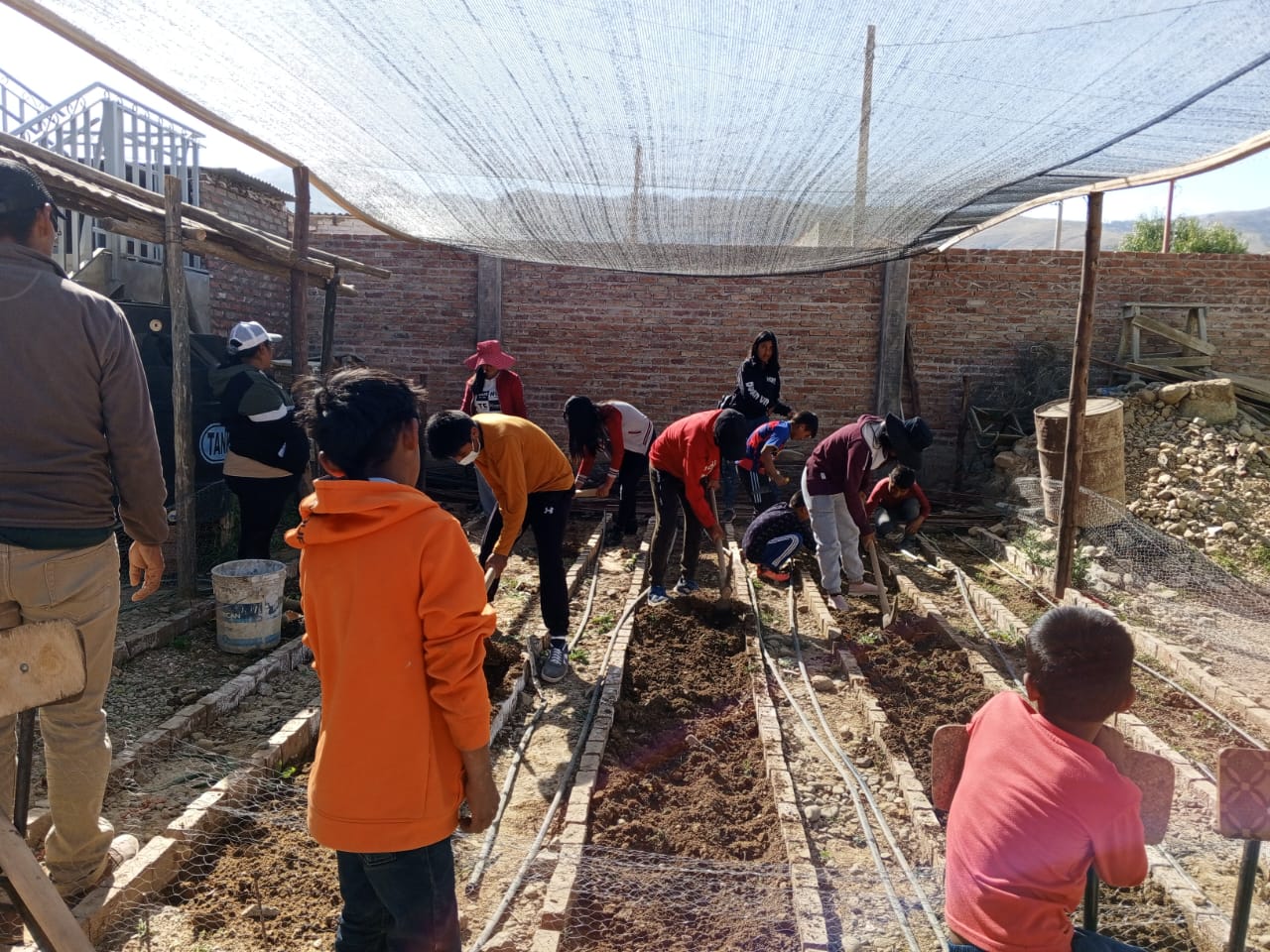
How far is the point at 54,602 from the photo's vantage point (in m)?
2.17

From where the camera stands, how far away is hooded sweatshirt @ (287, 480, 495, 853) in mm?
1618

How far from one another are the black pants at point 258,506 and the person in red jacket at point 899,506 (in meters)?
4.03

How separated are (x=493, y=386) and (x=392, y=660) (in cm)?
545

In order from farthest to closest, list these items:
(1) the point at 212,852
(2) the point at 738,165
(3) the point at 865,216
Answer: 1. (3) the point at 865,216
2. (2) the point at 738,165
3. (1) the point at 212,852

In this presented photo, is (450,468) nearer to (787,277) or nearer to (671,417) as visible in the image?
(671,417)

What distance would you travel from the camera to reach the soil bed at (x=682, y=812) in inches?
100

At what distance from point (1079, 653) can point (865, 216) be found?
335 centimetres

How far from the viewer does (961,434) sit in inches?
380

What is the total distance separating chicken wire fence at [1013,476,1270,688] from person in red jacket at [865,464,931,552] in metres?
1.05

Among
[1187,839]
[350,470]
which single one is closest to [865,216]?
[1187,839]

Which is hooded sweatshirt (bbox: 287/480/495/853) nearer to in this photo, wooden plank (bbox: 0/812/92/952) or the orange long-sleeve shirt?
wooden plank (bbox: 0/812/92/952)

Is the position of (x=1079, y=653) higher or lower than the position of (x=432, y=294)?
lower

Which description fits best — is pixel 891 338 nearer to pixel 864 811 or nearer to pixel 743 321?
pixel 743 321

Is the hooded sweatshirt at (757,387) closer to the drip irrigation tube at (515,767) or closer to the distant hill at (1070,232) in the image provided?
the drip irrigation tube at (515,767)
